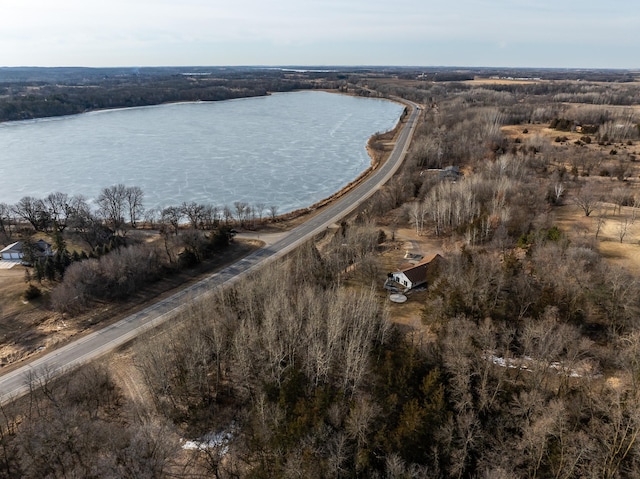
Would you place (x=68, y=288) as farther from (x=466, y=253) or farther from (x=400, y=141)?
(x=400, y=141)

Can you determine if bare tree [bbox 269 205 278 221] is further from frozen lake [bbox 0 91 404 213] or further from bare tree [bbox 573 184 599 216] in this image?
bare tree [bbox 573 184 599 216]

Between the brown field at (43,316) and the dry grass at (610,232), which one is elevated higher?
the dry grass at (610,232)

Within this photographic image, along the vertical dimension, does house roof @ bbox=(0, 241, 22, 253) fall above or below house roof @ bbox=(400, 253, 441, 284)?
below

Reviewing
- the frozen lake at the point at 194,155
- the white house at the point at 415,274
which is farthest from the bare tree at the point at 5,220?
the white house at the point at 415,274

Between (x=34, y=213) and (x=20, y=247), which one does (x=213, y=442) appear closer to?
(x=20, y=247)

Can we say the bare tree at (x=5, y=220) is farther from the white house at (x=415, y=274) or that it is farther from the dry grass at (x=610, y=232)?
the dry grass at (x=610, y=232)

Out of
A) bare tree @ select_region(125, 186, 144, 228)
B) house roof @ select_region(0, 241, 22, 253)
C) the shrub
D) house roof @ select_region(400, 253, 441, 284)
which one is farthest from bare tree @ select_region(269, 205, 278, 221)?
house roof @ select_region(0, 241, 22, 253)
